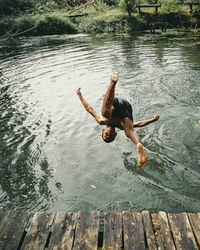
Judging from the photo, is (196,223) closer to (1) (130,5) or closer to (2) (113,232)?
(2) (113,232)

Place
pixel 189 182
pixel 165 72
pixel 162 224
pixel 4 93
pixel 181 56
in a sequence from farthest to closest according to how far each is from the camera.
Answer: pixel 181 56 < pixel 165 72 < pixel 4 93 < pixel 189 182 < pixel 162 224

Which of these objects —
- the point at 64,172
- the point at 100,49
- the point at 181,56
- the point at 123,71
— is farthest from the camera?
the point at 100,49

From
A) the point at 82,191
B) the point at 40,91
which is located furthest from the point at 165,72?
the point at 82,191

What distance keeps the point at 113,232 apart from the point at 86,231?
498 millimetres

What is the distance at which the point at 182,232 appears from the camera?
3.86 meters

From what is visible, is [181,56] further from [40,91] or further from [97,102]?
[40,91]

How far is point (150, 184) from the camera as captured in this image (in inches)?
211

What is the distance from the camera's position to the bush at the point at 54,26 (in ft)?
112

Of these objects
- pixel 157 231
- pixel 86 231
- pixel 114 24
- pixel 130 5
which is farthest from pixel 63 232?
pixel 130 5

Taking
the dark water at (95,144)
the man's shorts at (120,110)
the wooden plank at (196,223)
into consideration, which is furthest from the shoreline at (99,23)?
the wooden plank at (196,223)

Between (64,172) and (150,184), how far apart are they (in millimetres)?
2367

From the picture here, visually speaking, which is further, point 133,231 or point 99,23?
point 99,23

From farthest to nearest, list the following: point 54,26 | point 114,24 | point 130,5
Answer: point 54,26, point 130,5, point 114,24

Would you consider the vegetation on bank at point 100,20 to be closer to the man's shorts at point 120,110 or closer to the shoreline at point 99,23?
the shoreline at point 99,23
